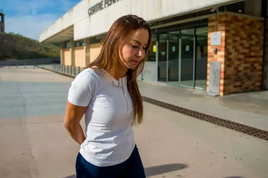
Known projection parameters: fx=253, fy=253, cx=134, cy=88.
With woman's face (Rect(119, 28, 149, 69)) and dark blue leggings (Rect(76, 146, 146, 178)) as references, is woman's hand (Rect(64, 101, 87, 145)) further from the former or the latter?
woman's face (Rect(119, 28, 149, 69))

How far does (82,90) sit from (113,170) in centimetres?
54

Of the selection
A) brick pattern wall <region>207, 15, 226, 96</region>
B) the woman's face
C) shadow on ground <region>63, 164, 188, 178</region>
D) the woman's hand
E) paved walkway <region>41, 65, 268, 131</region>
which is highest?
brick pattern wall <region>207, 15, 226, 96</region>

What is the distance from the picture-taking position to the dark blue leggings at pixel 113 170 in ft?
5.05

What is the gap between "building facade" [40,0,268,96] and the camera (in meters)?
8.22

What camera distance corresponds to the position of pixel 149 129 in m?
5.03

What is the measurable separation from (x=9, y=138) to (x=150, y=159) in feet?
8.43

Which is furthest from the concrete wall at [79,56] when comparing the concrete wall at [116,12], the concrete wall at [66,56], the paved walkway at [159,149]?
the paved walkway at [159,149]

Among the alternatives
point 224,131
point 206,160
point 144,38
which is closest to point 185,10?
point 224,131

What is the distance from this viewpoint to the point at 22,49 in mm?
56562

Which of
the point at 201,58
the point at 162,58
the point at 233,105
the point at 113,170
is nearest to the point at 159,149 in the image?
the point at 113,170

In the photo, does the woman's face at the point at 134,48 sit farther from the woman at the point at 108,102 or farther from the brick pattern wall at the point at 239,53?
the brick pattern wall at the point at 239,53

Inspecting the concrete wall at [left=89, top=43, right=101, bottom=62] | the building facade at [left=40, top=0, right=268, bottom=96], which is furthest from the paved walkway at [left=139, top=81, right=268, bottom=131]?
the concrete wall at [left=89, top=43, right=101, bottom=62]

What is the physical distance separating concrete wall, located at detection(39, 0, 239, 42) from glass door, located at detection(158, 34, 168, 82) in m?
1.89

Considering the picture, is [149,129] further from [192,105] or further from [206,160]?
[192,105]
